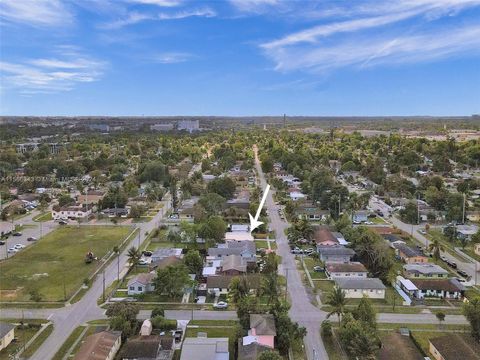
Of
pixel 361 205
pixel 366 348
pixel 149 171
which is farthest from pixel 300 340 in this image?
pixel 149 171

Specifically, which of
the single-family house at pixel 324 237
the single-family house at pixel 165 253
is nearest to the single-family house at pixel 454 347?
the single-family house at pixel 324 237

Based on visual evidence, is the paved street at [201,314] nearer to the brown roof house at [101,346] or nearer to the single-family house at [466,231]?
the brown roof house at [101,346]

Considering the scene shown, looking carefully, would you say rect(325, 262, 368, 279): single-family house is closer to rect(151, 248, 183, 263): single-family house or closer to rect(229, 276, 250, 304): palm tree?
rect(229, 276, 250, 304): palm tree

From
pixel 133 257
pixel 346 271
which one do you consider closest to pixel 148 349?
pixel 133 257

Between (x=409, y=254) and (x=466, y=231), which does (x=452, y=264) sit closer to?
(x=409, y=254)

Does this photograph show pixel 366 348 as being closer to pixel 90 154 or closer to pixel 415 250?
pixel 415 250

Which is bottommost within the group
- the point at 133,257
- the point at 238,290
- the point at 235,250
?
the point at 235,250
